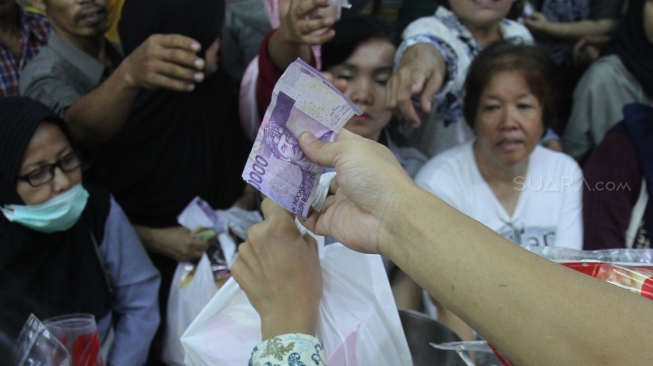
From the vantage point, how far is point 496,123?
1.43m

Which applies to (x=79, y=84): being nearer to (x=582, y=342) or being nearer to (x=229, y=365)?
(x=229, y=365)

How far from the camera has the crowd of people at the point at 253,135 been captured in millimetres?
1180

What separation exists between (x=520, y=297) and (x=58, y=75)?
1.33 m

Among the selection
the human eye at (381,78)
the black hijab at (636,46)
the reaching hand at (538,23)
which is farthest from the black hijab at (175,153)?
the black hijab at (636,46)

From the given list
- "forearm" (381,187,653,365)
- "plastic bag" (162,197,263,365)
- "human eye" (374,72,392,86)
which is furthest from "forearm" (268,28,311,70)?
"forearm" (381,187,653,365)

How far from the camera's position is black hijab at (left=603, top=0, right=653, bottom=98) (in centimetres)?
169

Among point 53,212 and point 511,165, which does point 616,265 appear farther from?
point 53,212

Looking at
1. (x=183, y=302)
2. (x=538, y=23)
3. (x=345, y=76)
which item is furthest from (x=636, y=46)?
(x=183, y=302)

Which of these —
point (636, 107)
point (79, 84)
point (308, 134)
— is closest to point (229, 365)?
point (308, 134)

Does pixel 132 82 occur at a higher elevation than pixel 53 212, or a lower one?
higher

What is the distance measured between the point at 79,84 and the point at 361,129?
82 cm

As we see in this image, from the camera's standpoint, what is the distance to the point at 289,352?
0.81 metres

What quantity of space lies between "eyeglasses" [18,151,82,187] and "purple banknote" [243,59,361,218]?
2.47 feet

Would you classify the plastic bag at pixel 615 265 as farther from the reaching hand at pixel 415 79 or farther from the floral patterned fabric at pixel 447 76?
the floral patterned fabric at pixel 447 76
